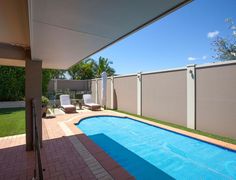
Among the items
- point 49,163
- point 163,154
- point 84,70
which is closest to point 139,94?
point 163,154

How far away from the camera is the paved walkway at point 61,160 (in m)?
3.59

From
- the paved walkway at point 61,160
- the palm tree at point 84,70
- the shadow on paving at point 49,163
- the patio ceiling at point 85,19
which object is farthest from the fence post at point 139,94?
the palm tree at point 84,70

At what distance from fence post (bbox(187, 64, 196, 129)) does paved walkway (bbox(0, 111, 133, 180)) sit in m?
5.17

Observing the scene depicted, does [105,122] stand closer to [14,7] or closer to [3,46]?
[3,46]

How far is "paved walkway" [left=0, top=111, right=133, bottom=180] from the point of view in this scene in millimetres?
3592

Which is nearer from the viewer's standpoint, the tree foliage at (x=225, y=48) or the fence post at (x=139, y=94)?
the fence post at (x=139, y=94)

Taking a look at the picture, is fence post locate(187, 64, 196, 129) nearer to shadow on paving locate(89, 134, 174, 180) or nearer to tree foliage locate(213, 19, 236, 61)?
shadow on paving locate(89, 134, 174, 180)

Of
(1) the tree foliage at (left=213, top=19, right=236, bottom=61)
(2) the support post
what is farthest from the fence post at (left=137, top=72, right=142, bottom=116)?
(1) the tree foliage at (left=213, top=19, right=236, bottom=61)

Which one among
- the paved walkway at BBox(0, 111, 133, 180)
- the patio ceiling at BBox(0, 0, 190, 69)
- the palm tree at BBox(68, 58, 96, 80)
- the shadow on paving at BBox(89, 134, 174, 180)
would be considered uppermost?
the palm tree at BBox(68, 58, 96, 80)

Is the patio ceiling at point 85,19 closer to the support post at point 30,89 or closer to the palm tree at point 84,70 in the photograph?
the support post at point 30,89

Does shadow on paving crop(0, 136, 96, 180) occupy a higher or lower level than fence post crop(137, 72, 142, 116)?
lower

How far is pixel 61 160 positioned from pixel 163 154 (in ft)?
11.4

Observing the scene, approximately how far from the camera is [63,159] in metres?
4.33

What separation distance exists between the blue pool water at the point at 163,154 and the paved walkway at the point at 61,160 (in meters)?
0.96
